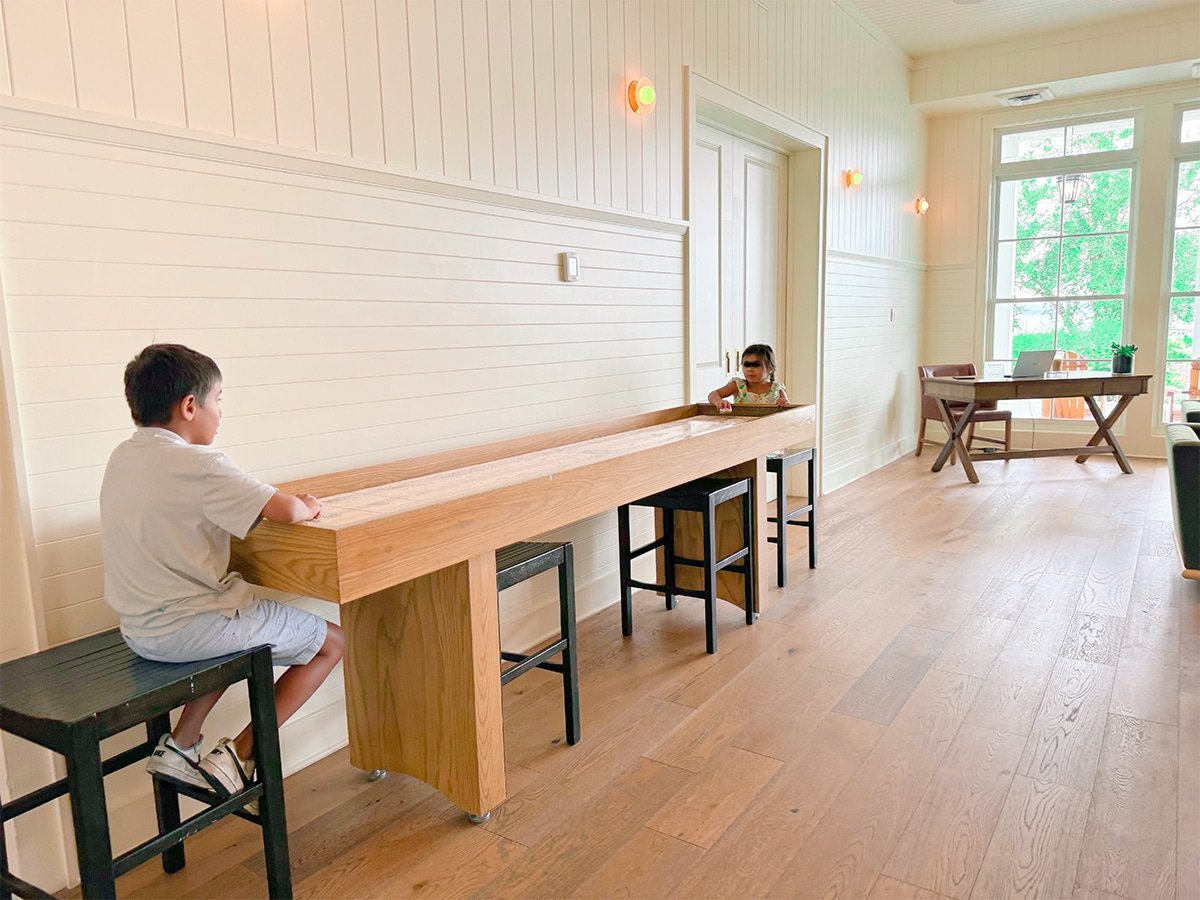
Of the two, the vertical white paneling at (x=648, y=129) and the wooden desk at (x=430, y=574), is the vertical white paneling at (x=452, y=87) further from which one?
the vertical white paneling at (x=648, y=129)

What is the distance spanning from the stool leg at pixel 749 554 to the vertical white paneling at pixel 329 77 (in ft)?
6.24

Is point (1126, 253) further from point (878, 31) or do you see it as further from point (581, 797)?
point (581, 797)

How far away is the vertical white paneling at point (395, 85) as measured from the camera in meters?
2.47

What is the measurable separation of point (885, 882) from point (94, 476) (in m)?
1.96

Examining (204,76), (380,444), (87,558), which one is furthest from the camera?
(380,444)

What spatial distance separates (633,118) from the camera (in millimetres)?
3568

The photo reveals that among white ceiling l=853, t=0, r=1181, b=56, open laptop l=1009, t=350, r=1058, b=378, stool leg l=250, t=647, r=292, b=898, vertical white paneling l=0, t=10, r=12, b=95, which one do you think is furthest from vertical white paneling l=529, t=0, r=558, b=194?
open laptop l=1009, t=350, r=1058, b=378

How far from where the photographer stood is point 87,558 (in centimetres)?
190

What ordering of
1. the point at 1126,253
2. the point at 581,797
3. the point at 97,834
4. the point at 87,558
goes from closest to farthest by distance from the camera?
1. the point at 97,834
2. the point at 87,558
3. the point at 581,797
4. the point at 1126,253

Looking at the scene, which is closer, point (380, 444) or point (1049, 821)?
point (1049, 821)

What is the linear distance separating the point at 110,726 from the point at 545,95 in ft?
8.22

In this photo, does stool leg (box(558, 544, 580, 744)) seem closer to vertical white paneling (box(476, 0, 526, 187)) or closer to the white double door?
vertical white paneling (box(476, 0, 526, 187))

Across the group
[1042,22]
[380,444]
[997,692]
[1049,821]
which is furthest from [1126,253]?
[380,444]

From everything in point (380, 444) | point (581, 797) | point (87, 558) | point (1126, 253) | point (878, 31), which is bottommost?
point (581, 797)
